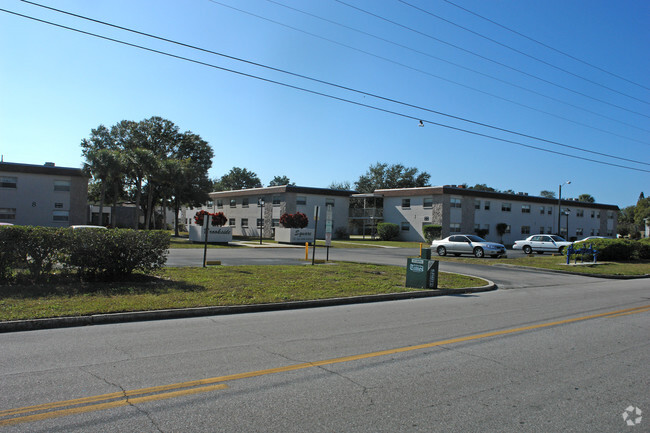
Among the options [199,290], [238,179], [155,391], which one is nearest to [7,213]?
[199,290]

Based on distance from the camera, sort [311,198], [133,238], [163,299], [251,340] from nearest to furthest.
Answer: [251,340] → [163,299] → [133,238] → [311,198]

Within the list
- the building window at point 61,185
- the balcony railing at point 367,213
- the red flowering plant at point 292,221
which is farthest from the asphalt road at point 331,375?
the balcony railing at point 367,213

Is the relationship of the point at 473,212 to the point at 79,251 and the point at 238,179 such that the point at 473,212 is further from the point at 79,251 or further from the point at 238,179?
the point at 238,179

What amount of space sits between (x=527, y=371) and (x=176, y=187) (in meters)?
42.8

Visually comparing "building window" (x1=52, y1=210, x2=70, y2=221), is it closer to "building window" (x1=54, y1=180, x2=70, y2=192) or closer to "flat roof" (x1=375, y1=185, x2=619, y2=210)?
"building window" (x1=54, y1=180, x2=70, y2=192)

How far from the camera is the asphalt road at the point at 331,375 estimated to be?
3951mm

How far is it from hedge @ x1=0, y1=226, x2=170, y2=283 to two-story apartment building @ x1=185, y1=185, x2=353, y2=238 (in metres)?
34.3

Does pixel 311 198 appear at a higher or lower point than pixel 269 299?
higher

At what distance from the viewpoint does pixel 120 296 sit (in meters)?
9.77

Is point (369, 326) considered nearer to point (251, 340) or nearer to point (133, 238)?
point (251, 340)

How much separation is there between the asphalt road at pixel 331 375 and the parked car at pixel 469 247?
20.2 metres

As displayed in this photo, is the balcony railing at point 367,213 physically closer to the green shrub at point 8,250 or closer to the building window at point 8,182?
the building window at point 8,182

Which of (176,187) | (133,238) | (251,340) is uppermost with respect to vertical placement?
(176,187)

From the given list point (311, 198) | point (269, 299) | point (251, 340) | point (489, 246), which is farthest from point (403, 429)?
point (311, 198)
